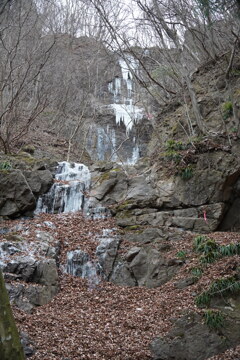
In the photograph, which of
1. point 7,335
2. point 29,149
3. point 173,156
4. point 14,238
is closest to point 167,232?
point 173,156

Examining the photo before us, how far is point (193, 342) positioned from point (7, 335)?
3520mm

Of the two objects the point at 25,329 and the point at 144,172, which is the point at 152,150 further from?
the point at 25,329

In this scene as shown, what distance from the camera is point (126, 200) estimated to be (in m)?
11.5

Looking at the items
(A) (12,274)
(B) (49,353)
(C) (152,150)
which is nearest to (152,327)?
(B) (49,353)

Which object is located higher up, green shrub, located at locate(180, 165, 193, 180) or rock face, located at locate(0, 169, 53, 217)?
green shrub, located at locate(180, 165, 193, 180)

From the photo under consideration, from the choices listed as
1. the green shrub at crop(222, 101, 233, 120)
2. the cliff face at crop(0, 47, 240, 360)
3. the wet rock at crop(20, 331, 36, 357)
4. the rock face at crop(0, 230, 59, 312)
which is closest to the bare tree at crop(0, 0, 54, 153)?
the cliff face at crop(0, 47, 240, 360)

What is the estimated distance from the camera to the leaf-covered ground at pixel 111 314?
5723mm

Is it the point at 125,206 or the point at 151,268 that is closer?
the point at 151,268

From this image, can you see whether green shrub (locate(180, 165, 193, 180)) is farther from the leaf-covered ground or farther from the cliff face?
the leaf-covered ground

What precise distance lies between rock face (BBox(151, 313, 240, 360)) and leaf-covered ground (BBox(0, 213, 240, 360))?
213mm

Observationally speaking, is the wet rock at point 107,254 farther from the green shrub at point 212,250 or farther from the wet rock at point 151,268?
the green shrub at point 212,250

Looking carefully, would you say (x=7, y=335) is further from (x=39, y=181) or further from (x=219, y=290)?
(x=39, y=181)

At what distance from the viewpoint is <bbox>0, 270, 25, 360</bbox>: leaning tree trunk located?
3531 mm

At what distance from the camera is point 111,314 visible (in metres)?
7.22
